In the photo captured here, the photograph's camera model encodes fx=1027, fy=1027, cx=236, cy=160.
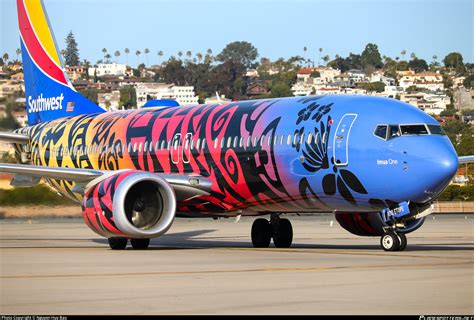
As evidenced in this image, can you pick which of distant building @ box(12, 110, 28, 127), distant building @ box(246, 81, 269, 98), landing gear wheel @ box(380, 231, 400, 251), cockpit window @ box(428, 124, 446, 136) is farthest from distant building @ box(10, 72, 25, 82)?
distant building @ box(246, 81, 269, 98)

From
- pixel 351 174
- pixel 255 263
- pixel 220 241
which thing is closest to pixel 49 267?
pixel 255 263

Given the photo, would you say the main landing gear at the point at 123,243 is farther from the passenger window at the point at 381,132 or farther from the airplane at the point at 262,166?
the passenger window at the point at 381,132

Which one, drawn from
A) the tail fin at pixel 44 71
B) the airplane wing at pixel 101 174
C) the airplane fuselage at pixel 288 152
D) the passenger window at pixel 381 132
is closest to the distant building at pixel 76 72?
the tail fin at pixel 44 71

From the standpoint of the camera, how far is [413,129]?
24.3 m

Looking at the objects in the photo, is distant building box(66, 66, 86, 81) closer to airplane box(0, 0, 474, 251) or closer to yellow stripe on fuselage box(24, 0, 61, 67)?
yellow stripe on fuselage box(24, 0, 61, 67)

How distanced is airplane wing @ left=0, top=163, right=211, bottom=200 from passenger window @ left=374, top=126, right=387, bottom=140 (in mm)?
5879

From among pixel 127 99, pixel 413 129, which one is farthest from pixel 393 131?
pixel 127 99

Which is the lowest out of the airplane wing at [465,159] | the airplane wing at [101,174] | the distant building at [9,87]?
the airplane wing at [101,174]

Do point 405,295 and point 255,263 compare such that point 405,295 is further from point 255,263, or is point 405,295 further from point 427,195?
point 427,195

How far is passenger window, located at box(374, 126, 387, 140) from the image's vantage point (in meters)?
24.4

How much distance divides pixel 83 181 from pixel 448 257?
11.8 meters

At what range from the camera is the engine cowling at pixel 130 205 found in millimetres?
26562

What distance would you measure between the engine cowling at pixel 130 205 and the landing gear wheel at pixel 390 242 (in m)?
5.71

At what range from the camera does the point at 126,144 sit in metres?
32.3
